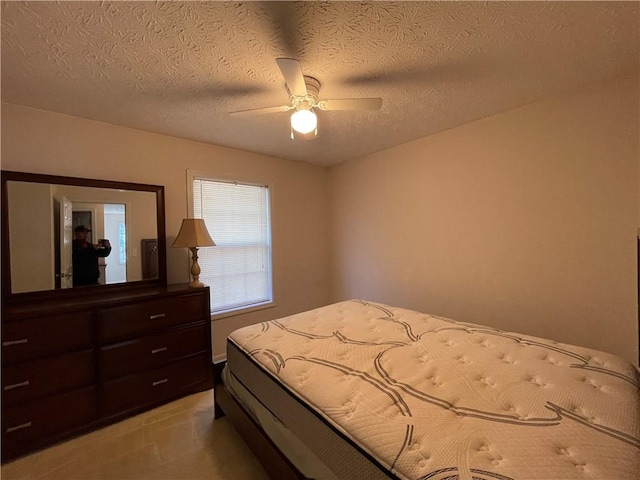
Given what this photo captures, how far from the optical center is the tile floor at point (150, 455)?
153 centimetres

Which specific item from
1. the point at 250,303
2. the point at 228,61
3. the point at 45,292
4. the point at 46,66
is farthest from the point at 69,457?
the point at 228,61

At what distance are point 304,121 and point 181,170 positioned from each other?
1722 mm

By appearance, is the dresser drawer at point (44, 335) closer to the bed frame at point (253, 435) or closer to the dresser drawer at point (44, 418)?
the dresser drawer at point (44, 418)

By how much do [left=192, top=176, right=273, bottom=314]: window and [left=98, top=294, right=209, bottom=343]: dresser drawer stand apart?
0.47m

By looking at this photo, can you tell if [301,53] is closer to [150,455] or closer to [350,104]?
[350,104]

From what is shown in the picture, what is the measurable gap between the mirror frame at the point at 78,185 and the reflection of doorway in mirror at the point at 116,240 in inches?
3.3

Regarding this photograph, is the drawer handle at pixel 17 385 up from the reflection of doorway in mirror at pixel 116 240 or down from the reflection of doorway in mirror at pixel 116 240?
down

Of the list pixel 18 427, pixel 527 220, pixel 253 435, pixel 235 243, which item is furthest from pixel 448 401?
pixel 235 243

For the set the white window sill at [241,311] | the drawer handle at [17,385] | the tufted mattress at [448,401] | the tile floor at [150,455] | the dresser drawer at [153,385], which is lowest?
the tile floor at [150,455]

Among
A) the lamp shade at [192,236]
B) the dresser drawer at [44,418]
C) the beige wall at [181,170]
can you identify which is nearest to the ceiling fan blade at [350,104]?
the lamp shade at [192,236]

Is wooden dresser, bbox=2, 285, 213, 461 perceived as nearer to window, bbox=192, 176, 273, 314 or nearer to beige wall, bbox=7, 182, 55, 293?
beige wall, bbox=7, 182, 55, 293

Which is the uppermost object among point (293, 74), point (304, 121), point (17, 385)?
point (293, 74)

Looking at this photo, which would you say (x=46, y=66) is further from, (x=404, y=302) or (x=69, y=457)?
(x=404, y=302)

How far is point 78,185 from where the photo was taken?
2117 millimetres
